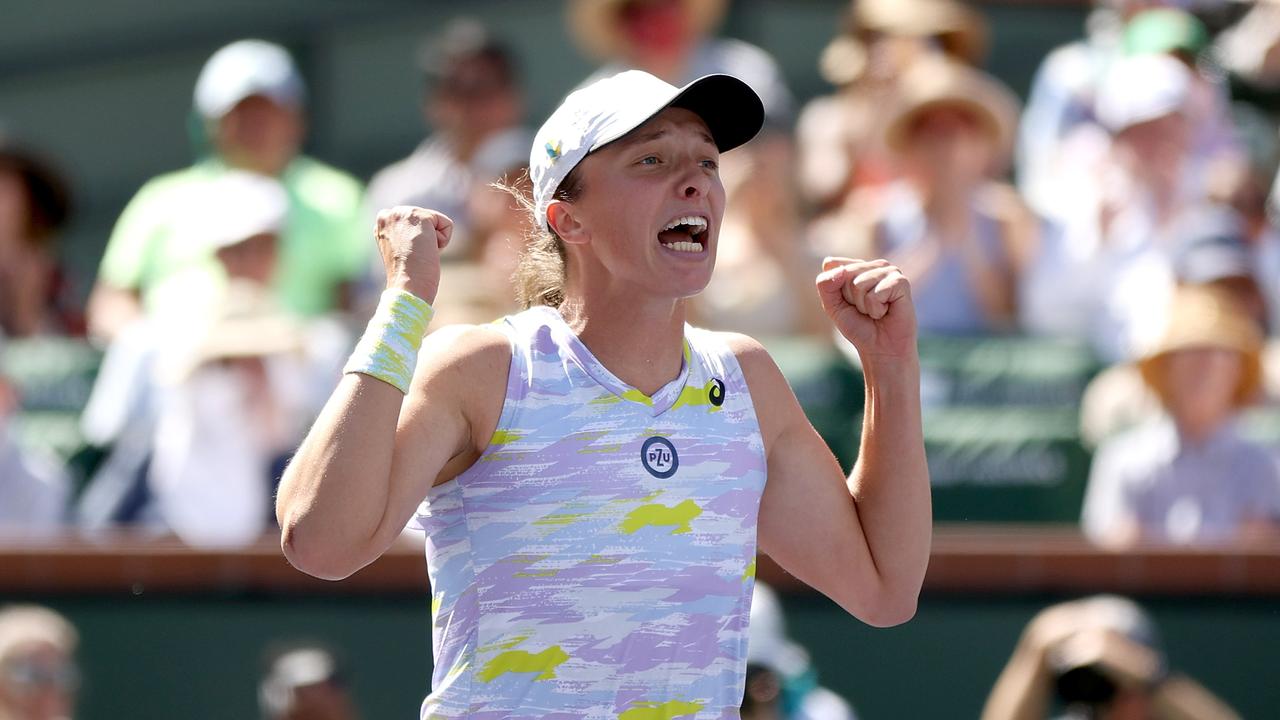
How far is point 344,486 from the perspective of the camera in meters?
2.38

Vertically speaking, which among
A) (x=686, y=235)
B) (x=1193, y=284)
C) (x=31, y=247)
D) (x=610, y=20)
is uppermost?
(x=610, y=20)

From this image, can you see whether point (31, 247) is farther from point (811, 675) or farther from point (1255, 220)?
point (1255, 220)

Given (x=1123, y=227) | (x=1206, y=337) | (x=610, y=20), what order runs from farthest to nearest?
1. (x=610, y=20)
2. (x=1123, y=227)
3. (x=1206, y=337)

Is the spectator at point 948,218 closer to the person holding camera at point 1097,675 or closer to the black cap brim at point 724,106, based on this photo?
the person holding camera at point 1097,675

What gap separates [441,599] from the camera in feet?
8.49

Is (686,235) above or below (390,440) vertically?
above

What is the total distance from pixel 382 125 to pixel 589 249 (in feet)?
23.0

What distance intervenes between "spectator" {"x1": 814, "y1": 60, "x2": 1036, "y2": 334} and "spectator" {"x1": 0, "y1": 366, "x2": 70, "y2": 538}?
258 cm

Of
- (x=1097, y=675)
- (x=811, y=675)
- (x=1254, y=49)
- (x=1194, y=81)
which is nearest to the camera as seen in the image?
(x=1097, y=675)

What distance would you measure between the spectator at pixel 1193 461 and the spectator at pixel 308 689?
218cm

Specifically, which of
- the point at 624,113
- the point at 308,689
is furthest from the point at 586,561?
the point at 308,689

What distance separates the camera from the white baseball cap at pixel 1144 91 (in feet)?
23.0

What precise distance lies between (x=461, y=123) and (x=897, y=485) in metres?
4.87

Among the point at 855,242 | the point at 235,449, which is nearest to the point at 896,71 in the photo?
the point at 855,242
